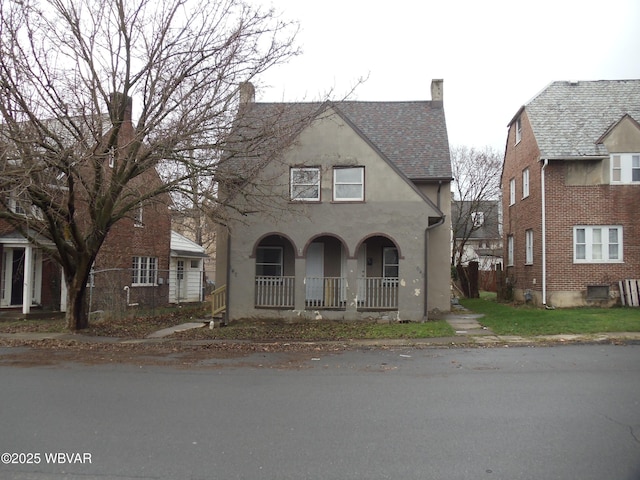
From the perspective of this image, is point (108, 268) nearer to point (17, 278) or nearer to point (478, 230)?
point (17, 278)

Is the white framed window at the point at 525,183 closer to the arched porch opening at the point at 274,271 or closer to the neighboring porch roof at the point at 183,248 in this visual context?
the arched porch opening at the point at 274,271

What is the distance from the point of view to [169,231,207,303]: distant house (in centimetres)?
2772

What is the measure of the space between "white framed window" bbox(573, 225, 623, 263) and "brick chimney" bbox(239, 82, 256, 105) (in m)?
13.3

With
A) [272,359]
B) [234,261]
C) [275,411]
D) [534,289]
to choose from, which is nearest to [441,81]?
[534,289]

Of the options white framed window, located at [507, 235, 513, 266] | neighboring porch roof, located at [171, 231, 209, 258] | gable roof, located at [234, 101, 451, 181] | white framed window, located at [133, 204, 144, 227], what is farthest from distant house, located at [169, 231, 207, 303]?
white framed window, located at [507, 235, 513, 266]

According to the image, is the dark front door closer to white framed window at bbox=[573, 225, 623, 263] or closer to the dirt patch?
the dirt patch

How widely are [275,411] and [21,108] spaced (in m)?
9.78

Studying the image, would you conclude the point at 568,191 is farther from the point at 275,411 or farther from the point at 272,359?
the point at 275,411

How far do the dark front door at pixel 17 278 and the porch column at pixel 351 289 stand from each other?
42.6 ft

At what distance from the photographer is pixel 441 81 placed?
22062 mm

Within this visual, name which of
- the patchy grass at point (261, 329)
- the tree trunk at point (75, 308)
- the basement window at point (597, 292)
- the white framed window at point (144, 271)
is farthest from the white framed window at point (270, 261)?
the basement window at point (597, 292)

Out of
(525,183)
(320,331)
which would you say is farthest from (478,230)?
(320,331)

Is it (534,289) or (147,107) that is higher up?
(147,107)

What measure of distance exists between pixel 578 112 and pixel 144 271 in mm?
20259
